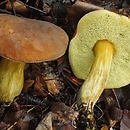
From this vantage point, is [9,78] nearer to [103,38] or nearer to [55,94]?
[55,94]

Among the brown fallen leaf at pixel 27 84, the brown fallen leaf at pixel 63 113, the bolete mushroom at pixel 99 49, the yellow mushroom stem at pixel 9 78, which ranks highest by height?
the bolete mushroom at pixel 99 49

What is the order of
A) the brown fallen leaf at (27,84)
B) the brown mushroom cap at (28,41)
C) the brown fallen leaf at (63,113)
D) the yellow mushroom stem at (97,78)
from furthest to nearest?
1. the brown fallen leaf at (27,84)
2. the brown fallen leaf at (63,113)
3. the yellow mushroom stem at (97,78)
4. the brown mushroom cap at (28,41)

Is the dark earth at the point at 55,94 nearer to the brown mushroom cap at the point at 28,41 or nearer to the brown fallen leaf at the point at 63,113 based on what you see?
the brown fallen leaf at the point at 63,113

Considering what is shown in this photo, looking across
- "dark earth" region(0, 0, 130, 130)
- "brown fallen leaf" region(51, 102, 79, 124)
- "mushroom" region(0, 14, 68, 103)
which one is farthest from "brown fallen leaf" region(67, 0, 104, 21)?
"brown fallen leaf" region(51, 102, 79, 124)

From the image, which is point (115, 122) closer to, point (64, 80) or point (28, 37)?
point (64, 80)

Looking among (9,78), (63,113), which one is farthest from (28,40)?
(63,113)

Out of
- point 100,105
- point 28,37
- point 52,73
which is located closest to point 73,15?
point 52,73

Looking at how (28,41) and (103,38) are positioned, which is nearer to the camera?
(28,41)

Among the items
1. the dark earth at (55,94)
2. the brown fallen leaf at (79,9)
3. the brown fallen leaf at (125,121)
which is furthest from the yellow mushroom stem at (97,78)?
the brown fallen leaf at (125,121)
